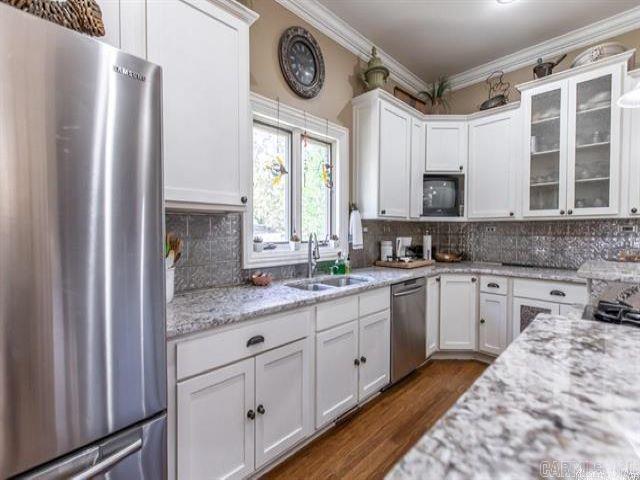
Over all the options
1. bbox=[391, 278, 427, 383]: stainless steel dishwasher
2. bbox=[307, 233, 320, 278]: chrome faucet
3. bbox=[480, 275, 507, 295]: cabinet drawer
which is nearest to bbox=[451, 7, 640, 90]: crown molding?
bbox=[480, 275, 507, 295]: cabinet drawer

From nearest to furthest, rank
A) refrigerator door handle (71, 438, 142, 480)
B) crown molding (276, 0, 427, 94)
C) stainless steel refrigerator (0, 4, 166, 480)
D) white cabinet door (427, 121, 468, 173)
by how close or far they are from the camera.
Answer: stainless steel refrigerator (0, 4, 166, 480) < refrigerator door handle (71, 438, 142, 480) < crown molding (276, 0, 427, 94) < white cabinet door (427, 121, 468, 173)

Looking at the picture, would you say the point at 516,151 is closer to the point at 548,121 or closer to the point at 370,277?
the point at 548,121

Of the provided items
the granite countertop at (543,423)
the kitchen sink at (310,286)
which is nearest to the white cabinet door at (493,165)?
the kitchen sink at (310,286)

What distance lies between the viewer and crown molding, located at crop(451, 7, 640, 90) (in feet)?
8.77

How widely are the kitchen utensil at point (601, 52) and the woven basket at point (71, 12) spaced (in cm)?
341

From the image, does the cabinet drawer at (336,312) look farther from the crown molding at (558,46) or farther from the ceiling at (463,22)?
the crown molding at (558,46)

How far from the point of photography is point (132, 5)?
1303mm

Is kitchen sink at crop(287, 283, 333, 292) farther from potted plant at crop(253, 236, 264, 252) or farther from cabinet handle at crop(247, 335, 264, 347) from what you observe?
cabinet handle at crop(247, 335, 264, 347)

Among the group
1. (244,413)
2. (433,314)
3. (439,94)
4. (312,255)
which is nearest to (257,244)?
(312,255)

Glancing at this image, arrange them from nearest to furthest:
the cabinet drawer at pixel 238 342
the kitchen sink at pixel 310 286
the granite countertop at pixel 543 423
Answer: the granite countertop at pixel 543 423
the cabinet drawer at pixel 238 342
the kitchen sink at pixel 310 286

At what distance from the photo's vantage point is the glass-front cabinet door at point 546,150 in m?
2.78

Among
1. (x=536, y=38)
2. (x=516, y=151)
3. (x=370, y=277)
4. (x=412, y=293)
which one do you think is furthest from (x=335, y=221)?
(x=536, y=38)

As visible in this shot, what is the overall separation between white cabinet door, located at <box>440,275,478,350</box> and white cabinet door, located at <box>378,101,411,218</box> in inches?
31.9

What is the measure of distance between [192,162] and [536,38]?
11.1ft
